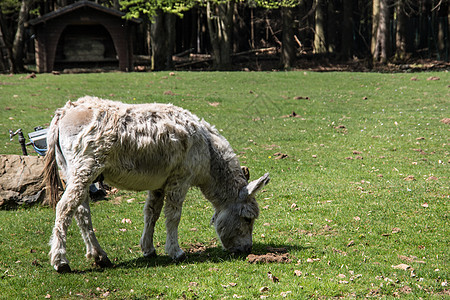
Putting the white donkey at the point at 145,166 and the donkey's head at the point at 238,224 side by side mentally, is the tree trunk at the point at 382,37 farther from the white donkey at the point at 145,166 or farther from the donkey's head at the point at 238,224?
the donkey's head at the point at 238,224

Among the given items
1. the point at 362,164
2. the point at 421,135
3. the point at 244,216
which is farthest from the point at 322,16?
the point at 244,216

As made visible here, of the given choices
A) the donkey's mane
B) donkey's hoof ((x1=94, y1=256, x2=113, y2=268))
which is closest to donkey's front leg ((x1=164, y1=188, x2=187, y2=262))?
the donkey's mane

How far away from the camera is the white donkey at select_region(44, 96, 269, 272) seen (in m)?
6.71

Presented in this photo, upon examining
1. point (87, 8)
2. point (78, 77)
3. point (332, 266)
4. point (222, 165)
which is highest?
point (87, 8)

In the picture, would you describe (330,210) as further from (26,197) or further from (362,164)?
(26,197)

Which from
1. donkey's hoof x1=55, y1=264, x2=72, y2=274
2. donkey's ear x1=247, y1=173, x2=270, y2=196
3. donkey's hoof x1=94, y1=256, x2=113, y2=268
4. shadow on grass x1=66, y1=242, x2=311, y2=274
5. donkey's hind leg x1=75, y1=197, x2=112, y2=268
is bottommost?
shadow on grass x1=66, y1=242, x2=311, y2=274

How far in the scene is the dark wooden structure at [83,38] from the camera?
28234 mm

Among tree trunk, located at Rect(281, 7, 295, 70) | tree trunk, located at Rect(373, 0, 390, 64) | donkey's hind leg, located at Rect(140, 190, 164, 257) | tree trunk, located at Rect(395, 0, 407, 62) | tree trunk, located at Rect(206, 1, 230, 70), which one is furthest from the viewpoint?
tree trunk, located at Rect(395, 0, 407, 62)

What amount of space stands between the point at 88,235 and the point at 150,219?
3.38ft

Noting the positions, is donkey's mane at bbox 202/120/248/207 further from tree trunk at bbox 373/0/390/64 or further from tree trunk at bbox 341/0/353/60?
tree trunk at bbox 341/0/353/60

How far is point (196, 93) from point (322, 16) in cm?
1939

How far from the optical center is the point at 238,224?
→ 306 inches

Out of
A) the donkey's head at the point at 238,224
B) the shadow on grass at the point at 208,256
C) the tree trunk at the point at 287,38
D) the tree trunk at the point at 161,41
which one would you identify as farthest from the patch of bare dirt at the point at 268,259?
the tree trunk at the point at 287,38

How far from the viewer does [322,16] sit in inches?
1513
